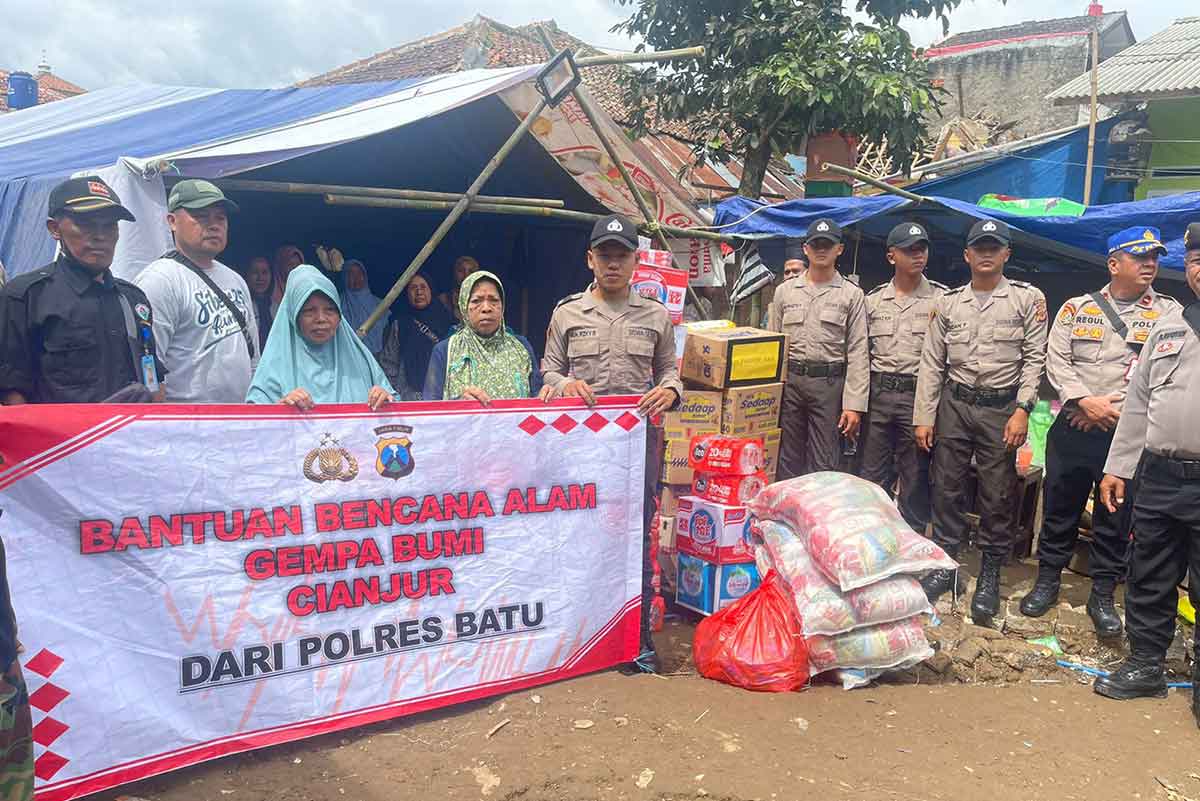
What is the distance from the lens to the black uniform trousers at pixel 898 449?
4.75 meters

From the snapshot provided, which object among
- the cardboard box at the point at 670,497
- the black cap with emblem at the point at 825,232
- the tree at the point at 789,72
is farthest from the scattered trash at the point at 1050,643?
the tree at the point at 789,72

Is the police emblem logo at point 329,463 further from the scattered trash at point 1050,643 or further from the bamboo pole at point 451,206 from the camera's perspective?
the scattered trash at point 1050,643

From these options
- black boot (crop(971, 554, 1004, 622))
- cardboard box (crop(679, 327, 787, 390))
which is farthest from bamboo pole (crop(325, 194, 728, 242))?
black boot (crop(971, 554, 1004, 622))

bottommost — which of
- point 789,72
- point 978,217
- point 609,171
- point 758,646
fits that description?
point 758,646

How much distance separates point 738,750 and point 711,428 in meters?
2.27

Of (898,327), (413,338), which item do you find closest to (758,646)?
(898,327)

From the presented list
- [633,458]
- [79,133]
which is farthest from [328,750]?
[79,133]

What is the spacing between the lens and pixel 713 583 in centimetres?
400

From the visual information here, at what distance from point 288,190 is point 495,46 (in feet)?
35.2

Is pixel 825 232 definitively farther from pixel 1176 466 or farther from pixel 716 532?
pixel 1176 466

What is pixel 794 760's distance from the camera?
2.85 metres

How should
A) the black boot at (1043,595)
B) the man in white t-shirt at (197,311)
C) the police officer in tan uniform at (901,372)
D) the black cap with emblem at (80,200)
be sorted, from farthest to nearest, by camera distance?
1. the police officer in tan uniform at (901,372)
2. the black boot at (1043,595)
3. the man in white t-shirt at (197,311)
4. the black cap with emblem at (80,200)

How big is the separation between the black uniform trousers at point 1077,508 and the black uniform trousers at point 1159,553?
67cm

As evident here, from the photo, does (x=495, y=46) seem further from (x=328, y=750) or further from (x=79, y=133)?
(x=328, y=750)
